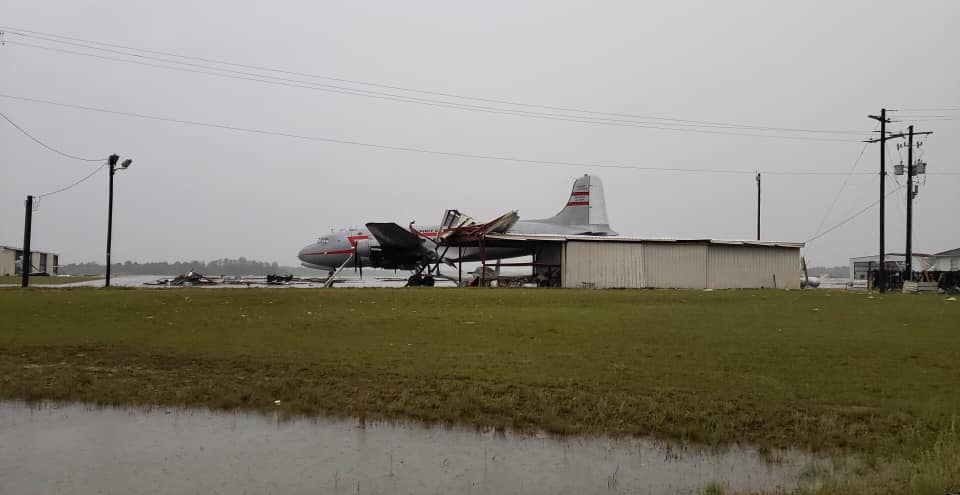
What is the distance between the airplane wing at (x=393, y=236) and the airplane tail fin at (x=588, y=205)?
40.0 feet

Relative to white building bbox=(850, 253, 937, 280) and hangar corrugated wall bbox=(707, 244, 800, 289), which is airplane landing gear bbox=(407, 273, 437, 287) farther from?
white building bbox=(850, 253, 937, 280)

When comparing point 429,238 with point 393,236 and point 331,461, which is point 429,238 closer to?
point 393,236

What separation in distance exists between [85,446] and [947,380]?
10.3 m

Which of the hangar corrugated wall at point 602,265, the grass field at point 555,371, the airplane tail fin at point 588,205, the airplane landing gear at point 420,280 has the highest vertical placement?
the airplane tail fin at point 588,205

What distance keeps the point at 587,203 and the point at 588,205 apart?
158 millimetres

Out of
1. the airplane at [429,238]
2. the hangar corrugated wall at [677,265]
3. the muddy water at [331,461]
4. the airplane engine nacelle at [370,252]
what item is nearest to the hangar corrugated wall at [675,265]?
the hangar corrugated wall at [677,265]

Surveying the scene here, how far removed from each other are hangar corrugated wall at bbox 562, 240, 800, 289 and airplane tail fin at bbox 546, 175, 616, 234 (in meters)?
6.97

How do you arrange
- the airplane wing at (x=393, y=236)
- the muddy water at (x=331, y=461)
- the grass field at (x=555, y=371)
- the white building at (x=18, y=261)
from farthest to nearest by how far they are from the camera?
1. the white building at (x=18, y=261)
2. the airplane wing at (x=393, y=236)
3. the grass field at (x=555, y=371)
4. the muddy water at (x=331, y=461)

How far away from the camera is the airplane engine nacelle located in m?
42.6

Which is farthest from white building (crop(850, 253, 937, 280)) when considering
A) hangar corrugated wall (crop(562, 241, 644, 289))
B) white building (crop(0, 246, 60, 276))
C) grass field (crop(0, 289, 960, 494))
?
white building (crop(0, 246, 60, 276))

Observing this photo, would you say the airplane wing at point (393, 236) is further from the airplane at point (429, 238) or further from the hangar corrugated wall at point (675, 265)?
the hangar corrugated wall at point (675, 265)

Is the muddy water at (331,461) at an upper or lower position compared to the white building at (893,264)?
lower

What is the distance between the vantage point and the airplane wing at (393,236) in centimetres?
3862

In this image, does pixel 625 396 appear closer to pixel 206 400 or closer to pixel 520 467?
pixel 520 467
